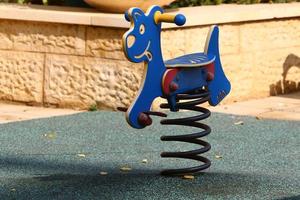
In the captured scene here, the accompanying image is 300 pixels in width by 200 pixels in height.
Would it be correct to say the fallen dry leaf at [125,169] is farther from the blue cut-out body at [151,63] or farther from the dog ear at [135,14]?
the dog ear at [135,14]

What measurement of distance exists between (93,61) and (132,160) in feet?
9.78

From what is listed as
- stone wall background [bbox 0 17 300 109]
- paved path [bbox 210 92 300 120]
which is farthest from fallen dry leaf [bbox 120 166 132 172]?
paved path [bbox 210 92 300 120]

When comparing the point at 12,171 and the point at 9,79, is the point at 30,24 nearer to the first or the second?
the point at 9,79

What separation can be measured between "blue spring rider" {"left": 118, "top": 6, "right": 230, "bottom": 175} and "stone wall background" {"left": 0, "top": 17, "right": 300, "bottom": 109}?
3419 mm

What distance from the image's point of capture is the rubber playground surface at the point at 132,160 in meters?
7.03

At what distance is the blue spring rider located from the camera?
6.93m

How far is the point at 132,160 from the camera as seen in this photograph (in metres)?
8.39

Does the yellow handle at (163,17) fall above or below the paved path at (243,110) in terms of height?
above

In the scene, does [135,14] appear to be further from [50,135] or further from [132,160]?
[50,135]

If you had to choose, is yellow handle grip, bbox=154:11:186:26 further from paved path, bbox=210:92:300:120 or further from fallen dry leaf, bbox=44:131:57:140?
paved path, bbox=210:92:300:120

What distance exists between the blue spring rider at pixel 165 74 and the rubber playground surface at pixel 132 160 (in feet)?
1.34

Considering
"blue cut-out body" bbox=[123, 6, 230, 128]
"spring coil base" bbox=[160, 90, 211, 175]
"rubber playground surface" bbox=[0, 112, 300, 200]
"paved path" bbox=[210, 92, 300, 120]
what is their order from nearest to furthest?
"blue cut-out body" bbox=[123, 6, 230, 128]
"rubber playground surface" bbox=[0, 112, 300, 200]
"spring coil base" bbox=[160, 90, 211, 175]
"paved path" bbox=[210, 92, 300, 120]

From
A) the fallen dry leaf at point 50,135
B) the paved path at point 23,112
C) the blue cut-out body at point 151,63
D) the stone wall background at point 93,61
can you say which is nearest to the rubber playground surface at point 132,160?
the fallen dry leaf at point 50,135

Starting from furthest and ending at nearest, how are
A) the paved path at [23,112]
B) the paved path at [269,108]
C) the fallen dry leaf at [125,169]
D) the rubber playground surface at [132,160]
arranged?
the paved path at [269,108]
the paved path at [23,112]
the fallen dry leaf at [125,169]
the rubber playground surface at [132,160]
